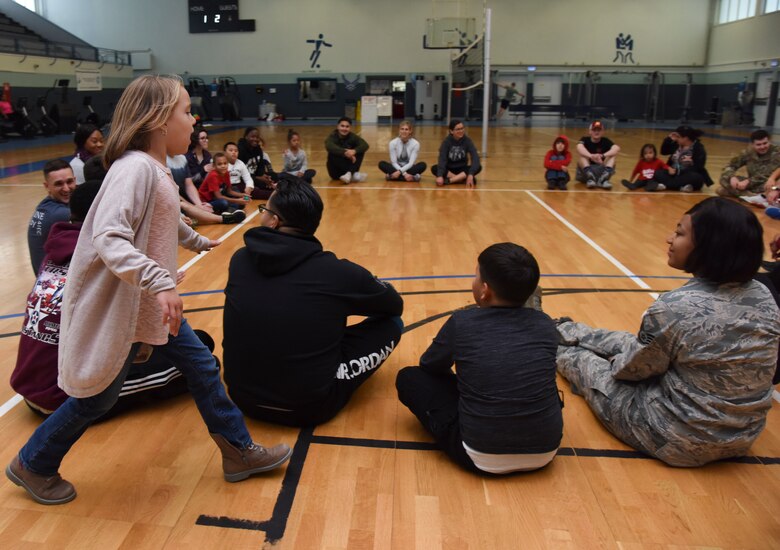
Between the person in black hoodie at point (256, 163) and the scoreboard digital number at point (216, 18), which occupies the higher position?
the scoreboard digital number at point (216, 18)

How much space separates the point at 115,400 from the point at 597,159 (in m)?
8.31

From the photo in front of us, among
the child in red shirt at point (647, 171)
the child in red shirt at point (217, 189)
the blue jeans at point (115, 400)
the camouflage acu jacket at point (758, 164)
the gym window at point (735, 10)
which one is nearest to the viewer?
the blue jeans at point (115, 400)

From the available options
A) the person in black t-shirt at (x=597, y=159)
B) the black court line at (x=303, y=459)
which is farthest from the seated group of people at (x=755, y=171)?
the black court line at (x=303, y=459)

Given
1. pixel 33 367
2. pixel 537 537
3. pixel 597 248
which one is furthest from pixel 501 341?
pixel 597 248

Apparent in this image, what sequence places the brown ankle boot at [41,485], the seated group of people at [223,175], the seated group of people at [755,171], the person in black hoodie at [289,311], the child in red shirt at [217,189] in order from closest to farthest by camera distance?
the brown ankle boot at [41,485]
the person in black hoodie at [289,311]
the seated group of people at [223,175]
the child in red shirt at [217,189]
the seated group of people at [755,171]

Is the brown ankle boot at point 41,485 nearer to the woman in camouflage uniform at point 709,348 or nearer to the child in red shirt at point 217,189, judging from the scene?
the woman in camouflage uniform at point 709,348

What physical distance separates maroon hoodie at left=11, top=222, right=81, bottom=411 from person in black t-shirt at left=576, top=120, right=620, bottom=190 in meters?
7.85

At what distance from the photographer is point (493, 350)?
213cm

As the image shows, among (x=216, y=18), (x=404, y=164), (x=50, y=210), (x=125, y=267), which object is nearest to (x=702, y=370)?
(x=125, y=267)

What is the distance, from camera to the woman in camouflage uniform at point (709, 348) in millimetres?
2074

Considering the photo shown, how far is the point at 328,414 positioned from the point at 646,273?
10.4 ft

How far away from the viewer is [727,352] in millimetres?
2111

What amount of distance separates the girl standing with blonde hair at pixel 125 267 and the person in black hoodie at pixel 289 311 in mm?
425

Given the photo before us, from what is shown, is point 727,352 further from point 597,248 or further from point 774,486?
point 597,248
